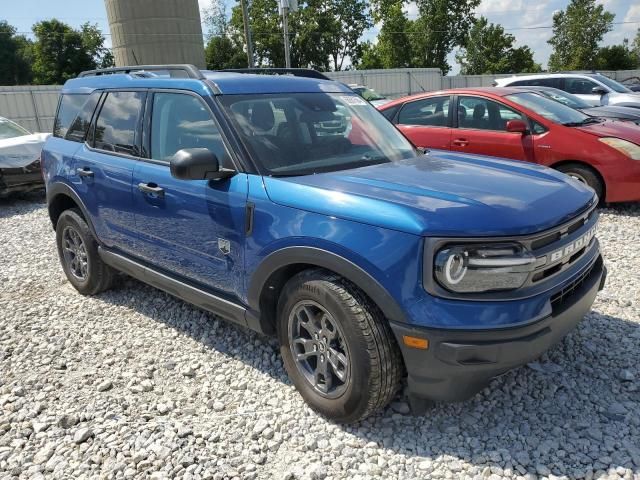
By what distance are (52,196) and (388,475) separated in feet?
12.6

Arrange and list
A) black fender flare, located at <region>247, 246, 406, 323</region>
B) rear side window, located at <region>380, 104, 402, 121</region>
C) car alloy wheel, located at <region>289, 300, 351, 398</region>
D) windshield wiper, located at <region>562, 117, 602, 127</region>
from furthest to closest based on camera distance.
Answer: rear side window, located at <region>380, 104, 402, 121</region> → windshield wiper, located at <region>562, 117, 602, 127</region> → car alloy wheel, located at <region>289, 300, 351, 398</region> → black fender flare, located at <region>247, 246, 406, 323</region>

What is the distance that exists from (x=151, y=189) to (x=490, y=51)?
189ft

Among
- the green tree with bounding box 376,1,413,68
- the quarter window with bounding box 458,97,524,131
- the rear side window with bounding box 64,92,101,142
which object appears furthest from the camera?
the green tree with bounding box 376,1,413,68

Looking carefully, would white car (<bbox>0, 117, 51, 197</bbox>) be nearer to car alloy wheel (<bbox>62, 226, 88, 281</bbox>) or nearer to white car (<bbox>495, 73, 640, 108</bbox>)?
car alloy wheel (<bbox>62, 226, 88, 281</bbox>)

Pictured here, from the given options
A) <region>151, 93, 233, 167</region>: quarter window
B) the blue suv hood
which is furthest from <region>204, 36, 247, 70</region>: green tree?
the blue suv hood

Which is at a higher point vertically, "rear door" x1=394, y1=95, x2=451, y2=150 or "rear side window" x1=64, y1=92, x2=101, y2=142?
"rear side window" x1=64, y1=92, x2=101, y2=142

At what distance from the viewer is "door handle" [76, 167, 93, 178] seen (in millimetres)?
4207

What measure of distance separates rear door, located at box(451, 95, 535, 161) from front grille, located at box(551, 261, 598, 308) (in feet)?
13.4

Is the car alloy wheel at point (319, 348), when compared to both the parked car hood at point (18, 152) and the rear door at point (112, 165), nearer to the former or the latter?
the rear door at point (112, 165)

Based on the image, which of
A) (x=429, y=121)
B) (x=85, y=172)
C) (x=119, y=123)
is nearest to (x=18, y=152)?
(x=85, y=172)

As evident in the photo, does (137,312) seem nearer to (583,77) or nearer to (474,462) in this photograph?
(474,462)

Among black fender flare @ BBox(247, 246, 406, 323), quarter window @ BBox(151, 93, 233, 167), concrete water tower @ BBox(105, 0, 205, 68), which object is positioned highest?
concrete water tower @ BBox(105, 0, 205, 68)

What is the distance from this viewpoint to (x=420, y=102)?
7.64m

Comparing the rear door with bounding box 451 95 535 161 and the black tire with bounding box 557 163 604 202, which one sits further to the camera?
the rear door with bounding box 451 95 535 161
